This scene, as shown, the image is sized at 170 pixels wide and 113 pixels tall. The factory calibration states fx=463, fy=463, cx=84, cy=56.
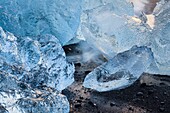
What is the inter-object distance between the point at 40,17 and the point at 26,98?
0.54 meters

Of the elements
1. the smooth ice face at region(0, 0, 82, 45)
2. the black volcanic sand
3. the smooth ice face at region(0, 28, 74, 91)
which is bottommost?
the black volcanic sand

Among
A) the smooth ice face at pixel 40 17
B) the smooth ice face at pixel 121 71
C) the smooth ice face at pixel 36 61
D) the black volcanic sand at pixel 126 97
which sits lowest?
the black volcanic sand at pixel 126 97

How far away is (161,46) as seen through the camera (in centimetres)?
174

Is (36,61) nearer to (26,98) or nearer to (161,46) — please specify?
(26,98)

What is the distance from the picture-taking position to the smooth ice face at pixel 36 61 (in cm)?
140

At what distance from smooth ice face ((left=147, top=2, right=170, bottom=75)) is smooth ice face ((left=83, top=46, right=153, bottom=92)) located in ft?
0.22

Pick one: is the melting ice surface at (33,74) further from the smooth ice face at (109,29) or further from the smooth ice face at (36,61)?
the smooth ice face at (109,29)

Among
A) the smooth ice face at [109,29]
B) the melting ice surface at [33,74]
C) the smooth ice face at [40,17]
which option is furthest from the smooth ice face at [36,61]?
the smooth ice face at [109,29]

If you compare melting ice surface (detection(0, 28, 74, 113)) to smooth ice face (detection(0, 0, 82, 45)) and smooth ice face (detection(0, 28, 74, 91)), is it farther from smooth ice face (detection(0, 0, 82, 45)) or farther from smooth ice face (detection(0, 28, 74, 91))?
smooth ice face (detection(0, 0, 82, 45))

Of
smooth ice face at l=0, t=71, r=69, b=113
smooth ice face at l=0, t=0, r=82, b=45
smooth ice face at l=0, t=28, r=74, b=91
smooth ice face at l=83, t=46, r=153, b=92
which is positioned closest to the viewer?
smooth ice face at l=0, t=71, r=69, b=113

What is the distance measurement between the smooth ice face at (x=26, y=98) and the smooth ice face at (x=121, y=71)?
9.2 inches

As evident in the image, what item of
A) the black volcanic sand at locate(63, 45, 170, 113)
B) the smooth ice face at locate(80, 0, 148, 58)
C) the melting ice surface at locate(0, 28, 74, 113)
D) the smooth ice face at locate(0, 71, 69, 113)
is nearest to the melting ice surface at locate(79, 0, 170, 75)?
the smooth ice face at locate(80, 0, 148, 58)

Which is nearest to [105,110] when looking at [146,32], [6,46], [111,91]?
[111,91]

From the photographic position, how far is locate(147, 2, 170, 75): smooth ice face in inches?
66.6
